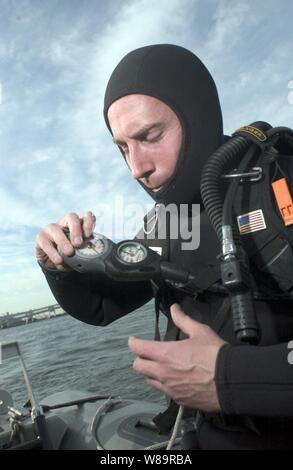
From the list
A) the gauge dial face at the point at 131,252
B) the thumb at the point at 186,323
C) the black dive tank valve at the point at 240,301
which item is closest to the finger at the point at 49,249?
the gauge dial face at the point at 131,252

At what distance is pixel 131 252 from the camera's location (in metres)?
2.06

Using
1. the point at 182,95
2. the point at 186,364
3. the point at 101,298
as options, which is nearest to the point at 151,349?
the point at 186,364

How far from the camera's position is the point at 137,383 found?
11.7 m

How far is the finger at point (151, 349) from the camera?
1.48 metres

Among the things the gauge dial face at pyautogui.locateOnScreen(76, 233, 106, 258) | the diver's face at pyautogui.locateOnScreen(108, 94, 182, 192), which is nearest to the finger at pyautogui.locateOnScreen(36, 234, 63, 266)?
the gauge dial face at pyautogui.locateOnScreen(76, 233, 106, 258)

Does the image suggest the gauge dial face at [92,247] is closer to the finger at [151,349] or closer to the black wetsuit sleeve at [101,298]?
the black wetsuit sleeve at [101,298]

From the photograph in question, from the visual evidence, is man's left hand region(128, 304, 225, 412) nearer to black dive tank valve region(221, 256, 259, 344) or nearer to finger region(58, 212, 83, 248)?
black dive tank valve region(221, 256, 259, 344)

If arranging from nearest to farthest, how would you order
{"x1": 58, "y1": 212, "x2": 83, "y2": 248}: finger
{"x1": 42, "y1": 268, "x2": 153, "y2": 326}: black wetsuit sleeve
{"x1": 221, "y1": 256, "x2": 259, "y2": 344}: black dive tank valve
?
{"x1": 221, "y1": 256, "x2": 259, "y2": 344}: black dive tank valve → {"x1": 58, "y1": 212, "x2": 83, "y2": 248}: finger → {"x1": 42, "y1": 268, "x2": 153, "y2": 326}: black wetsuit sleeve

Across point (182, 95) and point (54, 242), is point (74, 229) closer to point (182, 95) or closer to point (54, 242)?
point (54, 242)

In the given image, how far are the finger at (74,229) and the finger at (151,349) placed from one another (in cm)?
71

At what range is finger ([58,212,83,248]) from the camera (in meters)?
1.97

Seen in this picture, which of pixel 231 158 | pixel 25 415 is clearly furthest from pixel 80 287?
pixel 25 415

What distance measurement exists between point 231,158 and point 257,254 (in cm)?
58
